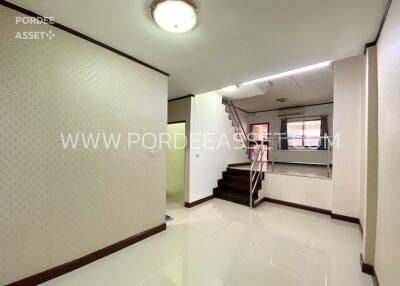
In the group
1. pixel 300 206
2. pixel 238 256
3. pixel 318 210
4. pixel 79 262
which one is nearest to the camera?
pixel 79 262

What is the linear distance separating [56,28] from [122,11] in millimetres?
811

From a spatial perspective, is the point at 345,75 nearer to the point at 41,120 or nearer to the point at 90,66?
the point at 90,66

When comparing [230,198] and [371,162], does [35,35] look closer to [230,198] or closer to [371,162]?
[371,162]

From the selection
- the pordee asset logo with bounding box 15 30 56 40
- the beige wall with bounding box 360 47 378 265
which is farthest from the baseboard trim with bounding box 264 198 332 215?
the pordee asset logo with bounding box 15 30 56 40

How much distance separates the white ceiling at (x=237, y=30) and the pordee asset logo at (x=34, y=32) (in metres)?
0.10

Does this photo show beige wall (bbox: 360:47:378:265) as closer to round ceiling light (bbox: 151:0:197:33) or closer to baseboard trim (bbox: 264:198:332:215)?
baseboard trim (bbox: 264:198:332:215)

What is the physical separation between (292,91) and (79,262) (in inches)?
223

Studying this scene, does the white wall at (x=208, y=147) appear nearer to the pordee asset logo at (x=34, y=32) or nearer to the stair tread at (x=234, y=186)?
the stair tread at (x=234, y=186)

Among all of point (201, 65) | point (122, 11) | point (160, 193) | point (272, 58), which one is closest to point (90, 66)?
point (122, 11)

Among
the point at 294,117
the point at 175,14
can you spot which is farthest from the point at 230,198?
the point at 294,117

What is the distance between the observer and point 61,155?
1818mm

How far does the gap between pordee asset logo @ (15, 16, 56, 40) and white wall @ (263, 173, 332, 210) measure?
464 centimetres

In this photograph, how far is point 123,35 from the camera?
6.36 feet

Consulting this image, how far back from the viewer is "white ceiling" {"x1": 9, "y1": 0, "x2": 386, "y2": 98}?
1.50 metres
